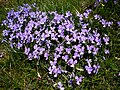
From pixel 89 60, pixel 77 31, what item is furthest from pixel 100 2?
pixel 89 60

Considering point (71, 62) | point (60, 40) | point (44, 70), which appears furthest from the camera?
A: point (60, 40)

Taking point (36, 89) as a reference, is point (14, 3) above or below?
above

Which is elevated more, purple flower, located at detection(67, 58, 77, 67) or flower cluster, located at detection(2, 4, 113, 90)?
flower cluster, located at detection(2, 4, 113, 90)

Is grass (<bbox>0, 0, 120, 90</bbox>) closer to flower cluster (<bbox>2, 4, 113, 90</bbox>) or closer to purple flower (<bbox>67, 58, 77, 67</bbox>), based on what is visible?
flower cluster (<bbox>2, 4, 113, 90</bbox>)

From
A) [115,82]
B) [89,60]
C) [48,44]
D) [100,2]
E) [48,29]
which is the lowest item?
[115,82]

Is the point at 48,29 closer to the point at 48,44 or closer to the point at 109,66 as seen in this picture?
the point at 48,44

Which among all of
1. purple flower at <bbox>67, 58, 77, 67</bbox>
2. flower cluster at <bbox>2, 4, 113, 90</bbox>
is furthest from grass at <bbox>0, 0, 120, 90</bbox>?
purple flower at <bbox>67, 58, 77, 67</bbox>
